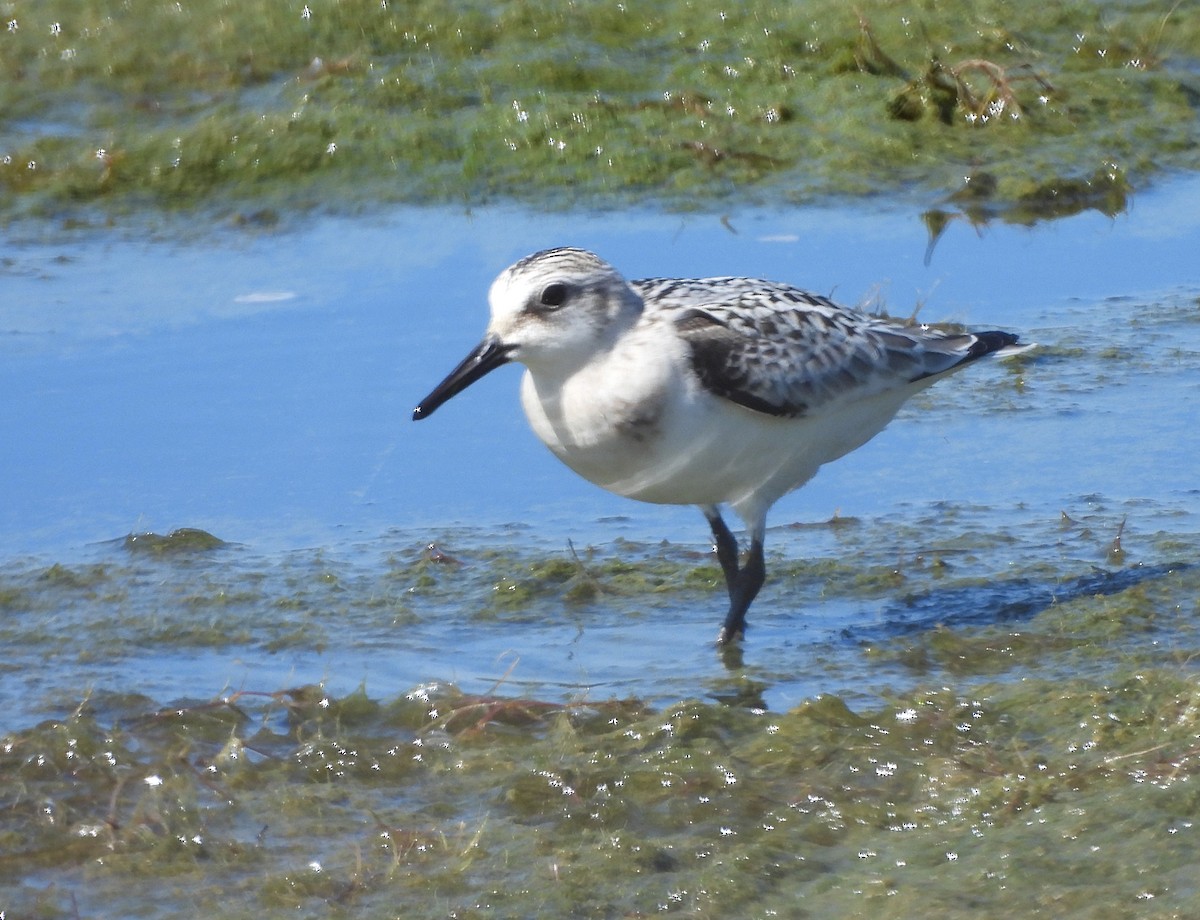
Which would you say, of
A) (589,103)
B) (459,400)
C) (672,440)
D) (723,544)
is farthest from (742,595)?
(589,103)

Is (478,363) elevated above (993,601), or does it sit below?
above

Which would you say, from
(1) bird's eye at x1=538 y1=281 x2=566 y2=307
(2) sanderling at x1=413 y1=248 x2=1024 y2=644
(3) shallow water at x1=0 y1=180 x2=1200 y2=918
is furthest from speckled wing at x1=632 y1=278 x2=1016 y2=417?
(3) shallow water at x1=0 y1=180 x2=1200 y2=918

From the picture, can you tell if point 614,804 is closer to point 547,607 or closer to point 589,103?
point 547,607

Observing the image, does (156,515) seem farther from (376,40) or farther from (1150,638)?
(376,40)

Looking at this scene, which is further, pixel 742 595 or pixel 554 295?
pixel 742 595

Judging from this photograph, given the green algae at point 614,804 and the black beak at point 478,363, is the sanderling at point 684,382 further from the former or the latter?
the green algae at point 614,804

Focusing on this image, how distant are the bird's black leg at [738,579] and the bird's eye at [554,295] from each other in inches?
39.3

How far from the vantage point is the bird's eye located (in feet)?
18.0

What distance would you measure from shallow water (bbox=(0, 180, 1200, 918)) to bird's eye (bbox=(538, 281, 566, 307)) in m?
1.10

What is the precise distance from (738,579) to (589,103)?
16.4 feet

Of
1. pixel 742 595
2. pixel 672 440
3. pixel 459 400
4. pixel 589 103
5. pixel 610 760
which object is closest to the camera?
pixel 610 760

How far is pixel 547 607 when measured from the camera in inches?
241

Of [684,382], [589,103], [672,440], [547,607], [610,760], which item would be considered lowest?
[547,607]

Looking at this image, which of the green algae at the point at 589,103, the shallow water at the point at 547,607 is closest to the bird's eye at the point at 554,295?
A: the shallow water at the point at 547,607
